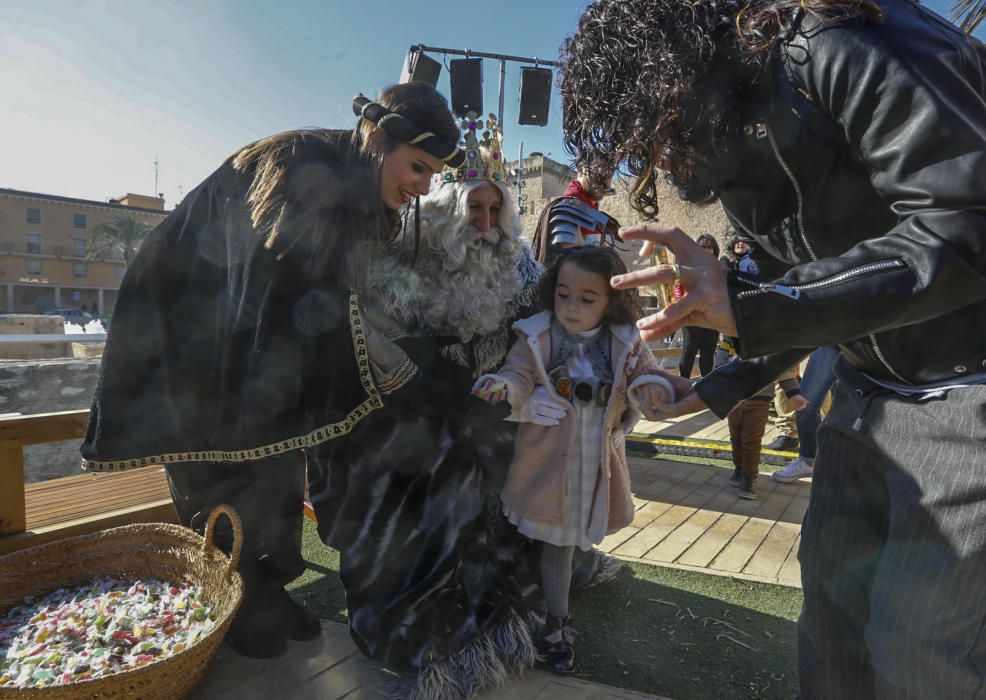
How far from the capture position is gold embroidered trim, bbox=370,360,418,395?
1900 mm

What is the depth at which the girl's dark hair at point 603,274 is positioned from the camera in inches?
84.4

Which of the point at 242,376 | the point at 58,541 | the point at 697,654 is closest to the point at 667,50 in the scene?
the point at 242,376

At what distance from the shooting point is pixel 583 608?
2529mm

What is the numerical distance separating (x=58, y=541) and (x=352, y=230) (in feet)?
5.06

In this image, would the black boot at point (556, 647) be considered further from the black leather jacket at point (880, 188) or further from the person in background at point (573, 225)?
the person in background at point (573, 225)

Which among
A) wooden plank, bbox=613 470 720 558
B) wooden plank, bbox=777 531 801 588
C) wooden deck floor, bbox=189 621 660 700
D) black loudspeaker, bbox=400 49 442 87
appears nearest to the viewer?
wooden deck floor, bbox=189 621 660 700

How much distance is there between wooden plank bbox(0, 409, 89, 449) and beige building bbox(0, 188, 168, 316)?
5219 centimetres

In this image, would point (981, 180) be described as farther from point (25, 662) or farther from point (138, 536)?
point (138, 536)

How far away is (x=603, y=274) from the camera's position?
214cm

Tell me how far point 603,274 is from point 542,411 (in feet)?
1.78

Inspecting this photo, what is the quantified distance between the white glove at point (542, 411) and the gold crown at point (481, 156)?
1068 millimetres

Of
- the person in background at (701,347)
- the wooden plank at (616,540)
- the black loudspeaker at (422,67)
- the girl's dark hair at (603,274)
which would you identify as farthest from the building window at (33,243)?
the girl's dark hair at (603,274)

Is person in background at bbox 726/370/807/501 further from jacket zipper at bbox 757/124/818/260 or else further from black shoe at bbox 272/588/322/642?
black shoe at bbox 272/588/322/642

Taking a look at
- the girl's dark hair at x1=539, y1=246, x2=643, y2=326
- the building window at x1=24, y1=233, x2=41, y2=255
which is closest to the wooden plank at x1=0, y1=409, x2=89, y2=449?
the girl's dark hair at x1=539, y1=246, x2=643, y2=326
